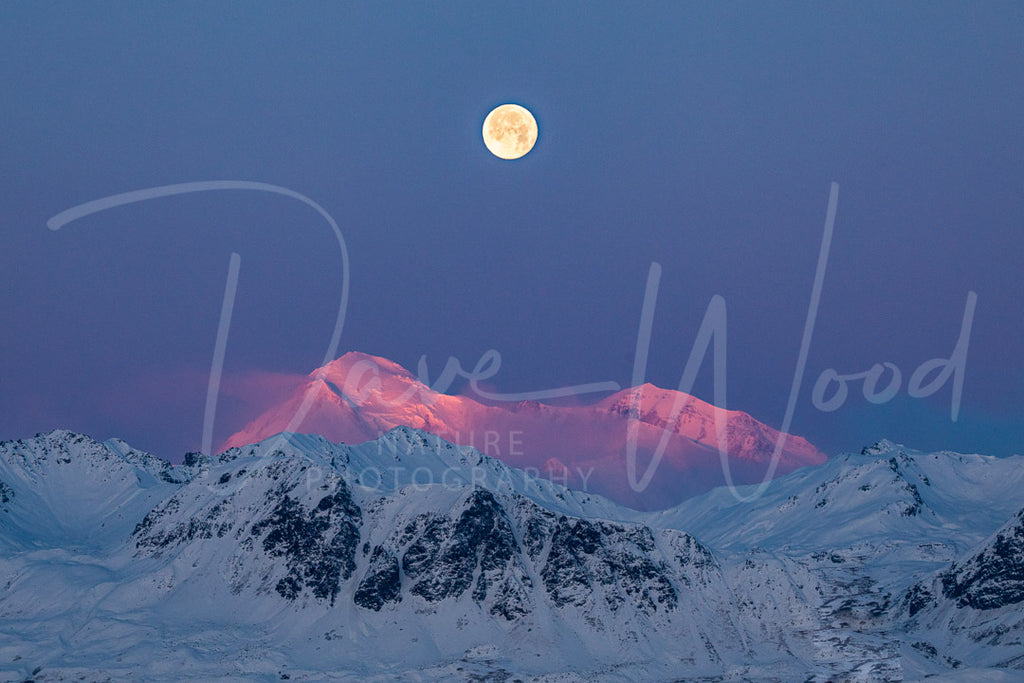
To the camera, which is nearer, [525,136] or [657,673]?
[525,136]

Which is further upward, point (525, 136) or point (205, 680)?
point (525, 136)

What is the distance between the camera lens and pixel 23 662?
192125mm

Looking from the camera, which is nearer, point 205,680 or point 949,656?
point 205,680

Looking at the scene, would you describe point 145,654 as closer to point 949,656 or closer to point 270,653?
point 270,653

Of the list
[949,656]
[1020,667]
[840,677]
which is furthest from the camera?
[949,656]

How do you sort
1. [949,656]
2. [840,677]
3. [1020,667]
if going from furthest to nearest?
1. [949,656]
2. [840,677]
3. [1020,667]

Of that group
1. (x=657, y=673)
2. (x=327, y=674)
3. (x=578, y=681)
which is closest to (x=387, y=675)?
(x=327, y=674)

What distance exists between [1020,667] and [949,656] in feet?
78.8

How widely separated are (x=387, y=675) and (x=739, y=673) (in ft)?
230

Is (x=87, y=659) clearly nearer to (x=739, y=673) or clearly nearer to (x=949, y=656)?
(x=739, y=673)

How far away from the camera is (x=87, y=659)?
19300 cm


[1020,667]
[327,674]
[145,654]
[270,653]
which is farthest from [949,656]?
[145,654]

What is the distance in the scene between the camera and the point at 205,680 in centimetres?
18125

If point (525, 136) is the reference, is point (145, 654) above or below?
below
